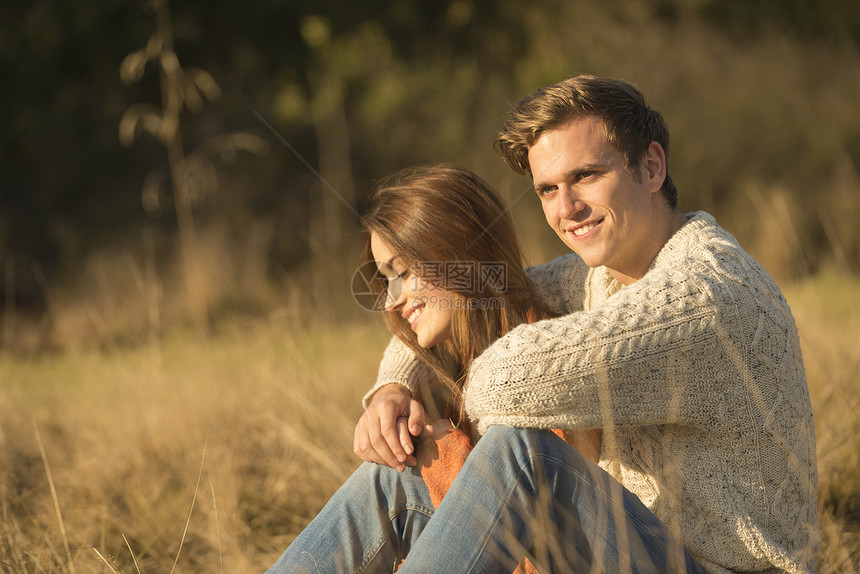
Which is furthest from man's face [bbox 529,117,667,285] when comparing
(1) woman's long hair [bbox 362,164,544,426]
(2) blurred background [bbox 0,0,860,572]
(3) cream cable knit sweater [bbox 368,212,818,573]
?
(2) blurred background [bbox 0,0,860,572]

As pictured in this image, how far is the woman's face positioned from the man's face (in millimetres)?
410

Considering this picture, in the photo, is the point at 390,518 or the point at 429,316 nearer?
the point at 390,518

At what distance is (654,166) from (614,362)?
62cm

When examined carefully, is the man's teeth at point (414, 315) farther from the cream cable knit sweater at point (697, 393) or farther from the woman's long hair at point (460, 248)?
the cream cable knit sweater at point (697, 393)

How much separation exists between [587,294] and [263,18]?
9.57 m

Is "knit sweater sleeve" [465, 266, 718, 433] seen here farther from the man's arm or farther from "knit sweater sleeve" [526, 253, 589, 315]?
"knit sweater sleeve" [526, 253, 589, 315]

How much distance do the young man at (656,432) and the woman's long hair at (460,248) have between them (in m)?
0.43

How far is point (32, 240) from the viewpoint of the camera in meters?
8.81

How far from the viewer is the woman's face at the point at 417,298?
6.73 feet

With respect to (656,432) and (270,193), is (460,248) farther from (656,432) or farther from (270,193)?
(270,193)

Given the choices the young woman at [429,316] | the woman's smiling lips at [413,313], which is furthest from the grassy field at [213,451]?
the woman's smiling lips at [413,313]

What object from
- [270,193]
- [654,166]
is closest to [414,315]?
[654,166]

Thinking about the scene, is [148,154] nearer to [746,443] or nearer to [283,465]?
[283,465]

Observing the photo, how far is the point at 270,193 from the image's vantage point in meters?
9.55
